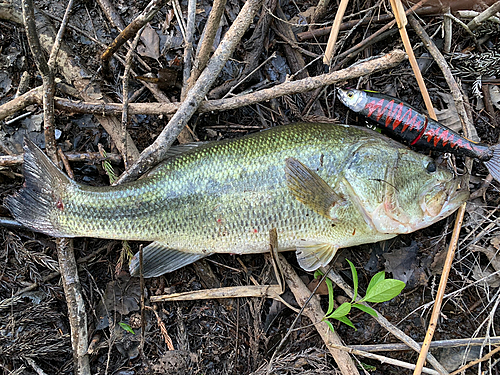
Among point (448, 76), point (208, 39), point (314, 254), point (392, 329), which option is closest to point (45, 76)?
→ point (208, 39)

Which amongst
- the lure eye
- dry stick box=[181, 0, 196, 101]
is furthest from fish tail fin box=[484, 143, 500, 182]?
dry stick box=[181, 0, 196, 101]

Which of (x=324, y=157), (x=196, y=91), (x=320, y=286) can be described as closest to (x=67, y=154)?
(x=196, y=91)

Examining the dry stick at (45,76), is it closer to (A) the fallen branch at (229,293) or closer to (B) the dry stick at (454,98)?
(A) the fallen branch at (229,293)

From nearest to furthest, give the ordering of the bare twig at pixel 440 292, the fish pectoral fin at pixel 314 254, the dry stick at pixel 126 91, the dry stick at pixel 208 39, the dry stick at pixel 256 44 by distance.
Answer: the dry stick at pixel 208 39 → the bare twig at pixel 440 292 → the dry stick at pixel 126 91 → the fish pectoral fin at pixel 314 254 → the dry stick at pixel 256 44

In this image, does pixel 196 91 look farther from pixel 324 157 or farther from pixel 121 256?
pixel 121 256

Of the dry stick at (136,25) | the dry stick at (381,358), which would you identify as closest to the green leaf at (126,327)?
the dry stick at (381,358)
